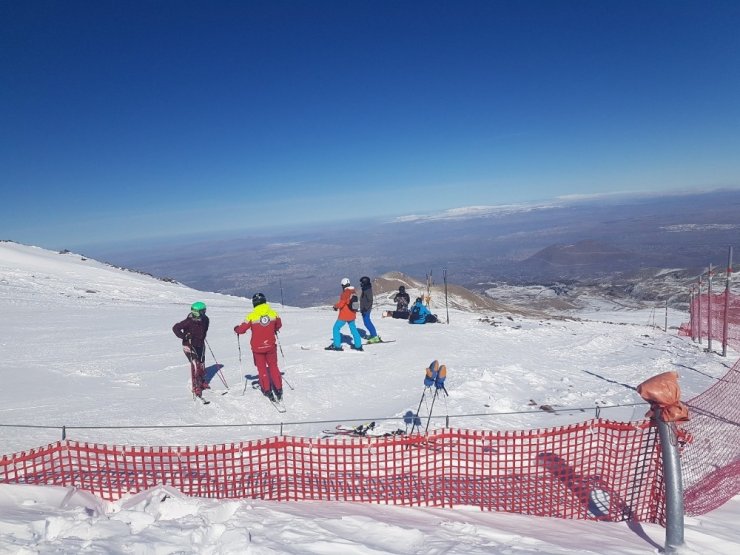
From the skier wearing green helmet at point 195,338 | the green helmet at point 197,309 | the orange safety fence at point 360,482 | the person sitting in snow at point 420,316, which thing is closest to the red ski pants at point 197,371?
the skier wearing green helmet at point 195,338

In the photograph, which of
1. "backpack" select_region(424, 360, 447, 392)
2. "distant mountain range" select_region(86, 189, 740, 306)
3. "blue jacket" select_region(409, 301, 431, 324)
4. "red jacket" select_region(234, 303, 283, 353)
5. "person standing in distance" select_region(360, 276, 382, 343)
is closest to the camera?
"backpack" select_region(424, 360, 447, 392)

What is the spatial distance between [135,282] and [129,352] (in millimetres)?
12748

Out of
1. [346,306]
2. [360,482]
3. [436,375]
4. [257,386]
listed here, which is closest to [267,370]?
[257,386]

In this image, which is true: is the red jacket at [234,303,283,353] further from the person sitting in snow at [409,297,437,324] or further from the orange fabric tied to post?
the person sitting in snow at [409,297,437,324]

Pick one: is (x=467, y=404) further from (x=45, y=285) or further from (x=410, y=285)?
(x=410, y=285)

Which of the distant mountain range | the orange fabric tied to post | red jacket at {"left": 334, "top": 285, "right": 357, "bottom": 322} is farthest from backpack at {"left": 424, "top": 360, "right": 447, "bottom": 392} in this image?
the distant mountain range

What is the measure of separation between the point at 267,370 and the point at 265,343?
0.67m

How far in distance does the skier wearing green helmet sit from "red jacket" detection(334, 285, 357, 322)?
3.24 m

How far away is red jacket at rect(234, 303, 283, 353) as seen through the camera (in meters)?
6.89

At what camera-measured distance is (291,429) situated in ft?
21.4

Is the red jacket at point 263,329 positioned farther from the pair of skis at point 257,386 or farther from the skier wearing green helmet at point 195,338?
the pair of skis at point 257,386

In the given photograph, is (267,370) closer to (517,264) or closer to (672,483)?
(672,483)

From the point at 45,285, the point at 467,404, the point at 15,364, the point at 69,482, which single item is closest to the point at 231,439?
the point at 69,482

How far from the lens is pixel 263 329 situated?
6898 mm
